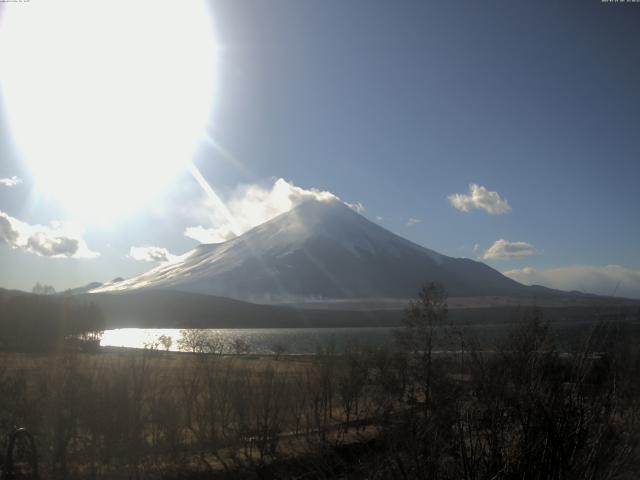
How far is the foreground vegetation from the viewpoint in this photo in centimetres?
346

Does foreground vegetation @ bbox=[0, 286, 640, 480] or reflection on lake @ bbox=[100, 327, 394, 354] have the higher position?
foreground vegetation @ bbox=[0, 286, 640, 480]

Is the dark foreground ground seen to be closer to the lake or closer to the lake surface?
the lake surface

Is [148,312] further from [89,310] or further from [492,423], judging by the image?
[492,423]

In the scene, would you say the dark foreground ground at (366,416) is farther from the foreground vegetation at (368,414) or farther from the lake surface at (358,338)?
the lake surface at (358,338)

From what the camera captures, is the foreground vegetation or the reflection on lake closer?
the foreground vegetation

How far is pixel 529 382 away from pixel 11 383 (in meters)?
13.5

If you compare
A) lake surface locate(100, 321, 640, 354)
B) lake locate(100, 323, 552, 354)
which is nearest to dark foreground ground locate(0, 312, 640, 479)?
lake surface locate(100, 321, 640, 354)

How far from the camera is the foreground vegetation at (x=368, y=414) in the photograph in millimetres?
3455

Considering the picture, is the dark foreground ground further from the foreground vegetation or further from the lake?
the lake

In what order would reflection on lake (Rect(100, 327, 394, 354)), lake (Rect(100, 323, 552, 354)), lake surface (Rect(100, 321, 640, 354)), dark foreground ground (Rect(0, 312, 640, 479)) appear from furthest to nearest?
reflection on lake (Rect(100, 327, 394, 354)) < lake (Rect(100, 323, 552, 354)) < lake surface (Rect(100, 321, 640, 354)) < dark foreground ground (Rect(0, 312, 640, 479))

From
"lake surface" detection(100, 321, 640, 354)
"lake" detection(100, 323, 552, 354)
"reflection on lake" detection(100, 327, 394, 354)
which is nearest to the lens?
"lake surface" detection(100, 321, 640, 354)

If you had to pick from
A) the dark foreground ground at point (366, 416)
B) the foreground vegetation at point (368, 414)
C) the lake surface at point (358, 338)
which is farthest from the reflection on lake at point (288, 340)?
the dark foreground ground at point (366, 416)

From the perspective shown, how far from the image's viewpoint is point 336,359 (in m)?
23.2

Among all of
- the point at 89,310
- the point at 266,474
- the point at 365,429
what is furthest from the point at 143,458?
the point at 89,310
